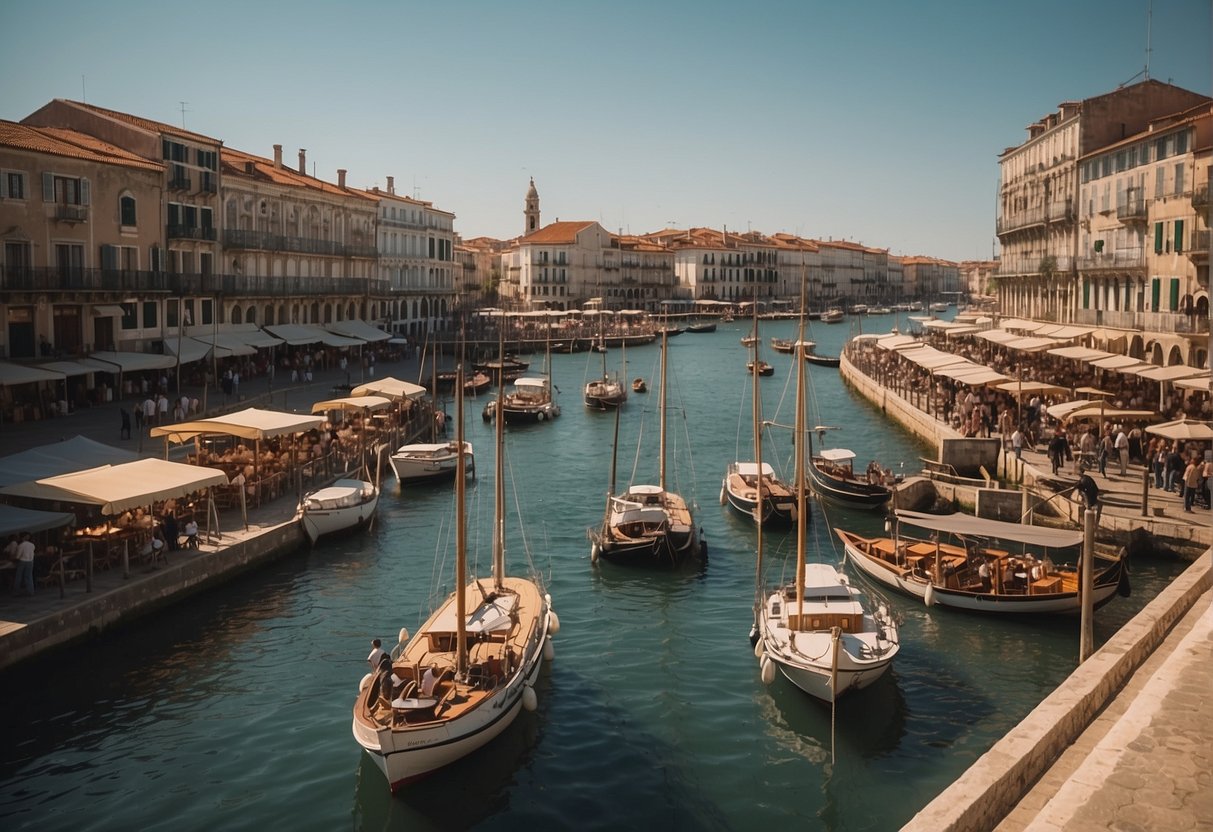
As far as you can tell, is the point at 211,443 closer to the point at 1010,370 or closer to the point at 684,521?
the point at 684,521

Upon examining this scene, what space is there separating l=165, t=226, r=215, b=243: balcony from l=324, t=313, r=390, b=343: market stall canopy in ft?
38.3

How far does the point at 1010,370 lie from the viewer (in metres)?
47.9

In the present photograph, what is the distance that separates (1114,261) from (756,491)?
2166cm


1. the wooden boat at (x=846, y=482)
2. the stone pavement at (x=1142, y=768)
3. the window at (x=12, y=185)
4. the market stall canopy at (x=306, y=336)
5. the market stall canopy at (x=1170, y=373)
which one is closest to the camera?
the stone pavement at (x=1142, y=768)

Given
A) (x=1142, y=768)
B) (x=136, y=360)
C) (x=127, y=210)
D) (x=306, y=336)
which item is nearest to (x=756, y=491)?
(x=1142, y=768)

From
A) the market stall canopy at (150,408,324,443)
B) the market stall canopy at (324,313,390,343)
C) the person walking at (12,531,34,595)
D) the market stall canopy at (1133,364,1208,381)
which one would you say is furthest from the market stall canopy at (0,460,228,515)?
the market stall canopy at (324,313,390,343)

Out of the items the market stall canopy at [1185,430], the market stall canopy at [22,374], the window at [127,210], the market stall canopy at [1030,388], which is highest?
the window at [127,210]

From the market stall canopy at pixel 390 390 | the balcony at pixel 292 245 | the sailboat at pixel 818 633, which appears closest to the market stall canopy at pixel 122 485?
the sailboat at pixel 818 633

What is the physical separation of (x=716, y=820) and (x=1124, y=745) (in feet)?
16.5

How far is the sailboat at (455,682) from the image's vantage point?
558 inches

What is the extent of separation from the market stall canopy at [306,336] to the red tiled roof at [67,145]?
11778 millimetres

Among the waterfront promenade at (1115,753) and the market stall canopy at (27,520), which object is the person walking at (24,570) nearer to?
the market stall canopy at (27,520)

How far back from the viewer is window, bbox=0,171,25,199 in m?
34.8

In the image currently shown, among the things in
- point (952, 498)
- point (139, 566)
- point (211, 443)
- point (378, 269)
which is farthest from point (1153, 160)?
point (378, 269)
